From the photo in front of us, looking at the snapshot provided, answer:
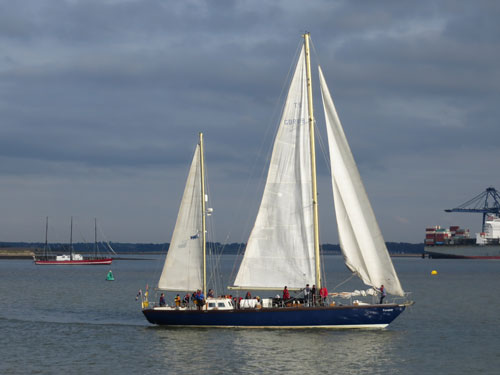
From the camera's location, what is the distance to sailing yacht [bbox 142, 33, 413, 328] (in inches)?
1601

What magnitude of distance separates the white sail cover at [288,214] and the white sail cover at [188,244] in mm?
4100

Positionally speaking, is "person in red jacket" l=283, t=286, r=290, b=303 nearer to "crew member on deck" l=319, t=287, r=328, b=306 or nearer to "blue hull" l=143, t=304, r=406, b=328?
"blue hull" l=143, t=304, r=406, b=328

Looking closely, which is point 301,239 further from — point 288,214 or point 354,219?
point 354,219

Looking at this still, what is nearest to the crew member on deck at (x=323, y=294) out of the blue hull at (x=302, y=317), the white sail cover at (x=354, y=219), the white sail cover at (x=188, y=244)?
the blue hull at (x=302, y=317)

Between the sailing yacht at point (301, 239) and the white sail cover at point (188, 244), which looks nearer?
the sailing yacht at point (301, 239)

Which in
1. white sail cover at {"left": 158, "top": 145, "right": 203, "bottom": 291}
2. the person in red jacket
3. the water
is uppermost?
white sail cover at {"left": 158, "top": 145, "right": 203, "bottom": 291}

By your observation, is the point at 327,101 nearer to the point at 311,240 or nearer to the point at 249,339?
the point at 311,240

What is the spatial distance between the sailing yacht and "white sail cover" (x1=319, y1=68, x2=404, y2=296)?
5 centimetres

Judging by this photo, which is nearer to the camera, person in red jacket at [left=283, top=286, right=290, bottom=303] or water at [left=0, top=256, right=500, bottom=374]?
water at [left=0, top=256, right=500, bottom=374]

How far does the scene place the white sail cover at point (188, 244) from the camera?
44812 millimetres

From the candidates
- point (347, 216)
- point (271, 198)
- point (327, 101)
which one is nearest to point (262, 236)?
point (271, 198)

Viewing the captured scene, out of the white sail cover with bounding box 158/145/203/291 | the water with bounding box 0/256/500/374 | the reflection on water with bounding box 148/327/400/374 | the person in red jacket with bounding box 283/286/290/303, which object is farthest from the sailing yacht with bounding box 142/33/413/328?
the white sail cover with bounding box 158/145/203/291

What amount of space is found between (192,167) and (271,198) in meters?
5.76

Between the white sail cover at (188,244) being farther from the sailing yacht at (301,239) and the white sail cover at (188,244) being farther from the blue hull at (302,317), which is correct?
the blue hull at (302,317)
